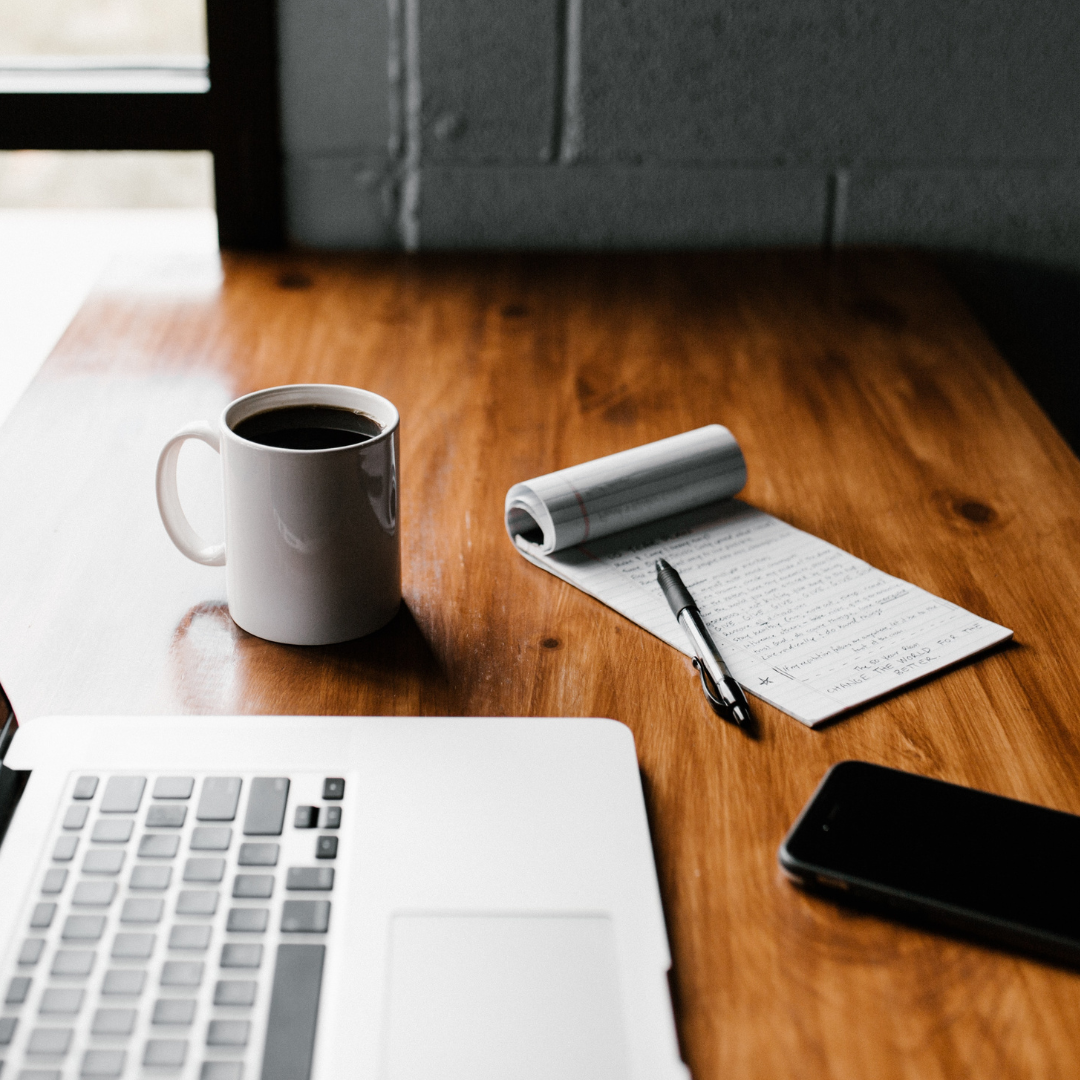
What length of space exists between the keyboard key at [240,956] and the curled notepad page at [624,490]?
371 millimetres

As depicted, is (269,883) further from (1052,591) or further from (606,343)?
(606,343)

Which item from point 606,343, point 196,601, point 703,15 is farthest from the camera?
point 703,15

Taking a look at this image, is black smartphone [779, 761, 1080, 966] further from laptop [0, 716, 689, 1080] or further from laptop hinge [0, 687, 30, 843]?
laptop hinge [0, 687, 30, 843]

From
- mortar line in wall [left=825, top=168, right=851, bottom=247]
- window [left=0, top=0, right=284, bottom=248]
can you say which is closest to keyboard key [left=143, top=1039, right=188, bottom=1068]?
window [left=0, top=0, right=284, bottom=248]

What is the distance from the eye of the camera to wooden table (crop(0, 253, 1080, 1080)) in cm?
48

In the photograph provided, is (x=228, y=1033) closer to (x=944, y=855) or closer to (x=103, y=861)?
(x=103, y=861)

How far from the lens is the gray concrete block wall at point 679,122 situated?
1293 millimetres

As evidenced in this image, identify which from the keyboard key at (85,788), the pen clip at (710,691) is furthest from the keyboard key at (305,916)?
the pen clip at (710,691)

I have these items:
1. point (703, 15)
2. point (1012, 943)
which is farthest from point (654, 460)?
point (703, 15)

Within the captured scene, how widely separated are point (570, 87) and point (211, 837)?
1066 mm

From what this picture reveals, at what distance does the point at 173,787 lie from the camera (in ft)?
1.73

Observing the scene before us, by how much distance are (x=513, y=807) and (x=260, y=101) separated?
105 centimetres

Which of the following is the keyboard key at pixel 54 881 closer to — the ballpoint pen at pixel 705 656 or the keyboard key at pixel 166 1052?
the keyboard key at pixel 166 1052

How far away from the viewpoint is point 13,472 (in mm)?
841
